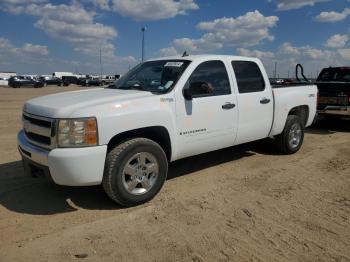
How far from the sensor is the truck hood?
4254mm

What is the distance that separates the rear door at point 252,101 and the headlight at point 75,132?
8.64 feet

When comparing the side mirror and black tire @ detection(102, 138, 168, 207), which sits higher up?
the side mirror

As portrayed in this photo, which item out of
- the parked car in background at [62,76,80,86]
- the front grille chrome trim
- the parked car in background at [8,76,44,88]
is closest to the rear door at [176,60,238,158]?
the front grille chrome trim

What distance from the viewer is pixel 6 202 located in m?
4.79

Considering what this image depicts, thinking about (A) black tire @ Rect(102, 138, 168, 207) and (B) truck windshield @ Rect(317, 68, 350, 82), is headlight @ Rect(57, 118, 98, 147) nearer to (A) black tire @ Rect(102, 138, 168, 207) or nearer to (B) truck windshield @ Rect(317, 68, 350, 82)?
(A) black tire @ Rect(102, 138, 168, 207)

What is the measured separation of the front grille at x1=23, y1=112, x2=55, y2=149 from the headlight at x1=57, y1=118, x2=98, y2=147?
0.11 m

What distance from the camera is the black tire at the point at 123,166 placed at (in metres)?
4.38

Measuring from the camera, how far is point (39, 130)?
4473 millimetres

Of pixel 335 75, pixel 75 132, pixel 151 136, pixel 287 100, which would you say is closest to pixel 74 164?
pixel 75 132

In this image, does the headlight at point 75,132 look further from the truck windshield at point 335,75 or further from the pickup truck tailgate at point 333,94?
the truck windshield at point 335,75

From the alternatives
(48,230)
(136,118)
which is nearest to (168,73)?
(136,118)

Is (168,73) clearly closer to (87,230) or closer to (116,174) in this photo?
(116,174)

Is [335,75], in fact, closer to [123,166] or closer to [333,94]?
[333,94]

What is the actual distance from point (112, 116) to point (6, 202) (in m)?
1.82
